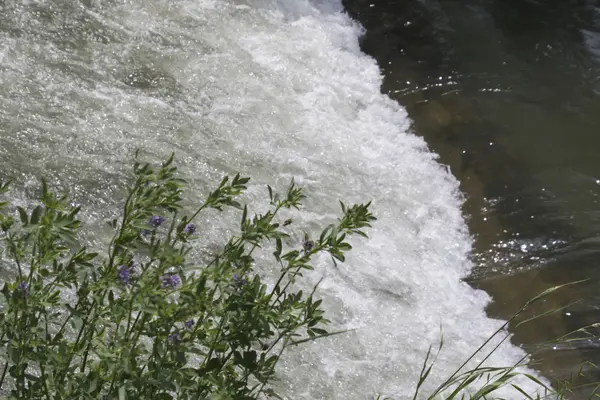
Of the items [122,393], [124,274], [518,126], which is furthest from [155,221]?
[518,126]

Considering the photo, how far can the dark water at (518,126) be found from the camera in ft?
15.7

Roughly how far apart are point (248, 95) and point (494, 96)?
1.95 meters

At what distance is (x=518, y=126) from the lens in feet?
19.2

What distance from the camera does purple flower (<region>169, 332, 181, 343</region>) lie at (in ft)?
6.76

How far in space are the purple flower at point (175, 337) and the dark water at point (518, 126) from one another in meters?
2.70

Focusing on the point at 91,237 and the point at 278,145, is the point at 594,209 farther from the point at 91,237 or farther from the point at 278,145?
the point at 91,237

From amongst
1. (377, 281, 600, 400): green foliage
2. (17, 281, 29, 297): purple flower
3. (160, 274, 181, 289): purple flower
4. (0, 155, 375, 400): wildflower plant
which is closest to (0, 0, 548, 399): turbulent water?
(377, 281, 600, 400): green foliage

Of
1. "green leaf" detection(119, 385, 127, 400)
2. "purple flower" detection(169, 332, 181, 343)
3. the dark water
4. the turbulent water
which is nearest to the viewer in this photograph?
"green leaf" detection(119, 385, 127, 400)

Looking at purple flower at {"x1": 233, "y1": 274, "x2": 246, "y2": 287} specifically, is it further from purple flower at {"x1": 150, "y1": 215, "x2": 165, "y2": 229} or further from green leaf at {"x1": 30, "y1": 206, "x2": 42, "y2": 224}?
green leaf at {"x1": 30, "y1": 206, "x2": 42, "y2": 224}

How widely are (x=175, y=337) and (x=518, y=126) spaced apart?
14.1 feet

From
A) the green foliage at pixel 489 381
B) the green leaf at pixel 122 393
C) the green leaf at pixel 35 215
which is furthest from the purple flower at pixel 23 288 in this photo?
the green foliage at pixel 489 381

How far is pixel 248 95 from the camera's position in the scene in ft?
17.1

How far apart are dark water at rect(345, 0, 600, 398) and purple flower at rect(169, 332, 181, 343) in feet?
8.85

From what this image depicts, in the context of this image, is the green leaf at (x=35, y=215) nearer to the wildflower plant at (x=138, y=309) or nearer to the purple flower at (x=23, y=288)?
the wildflower plant at (x=138, y=309)
